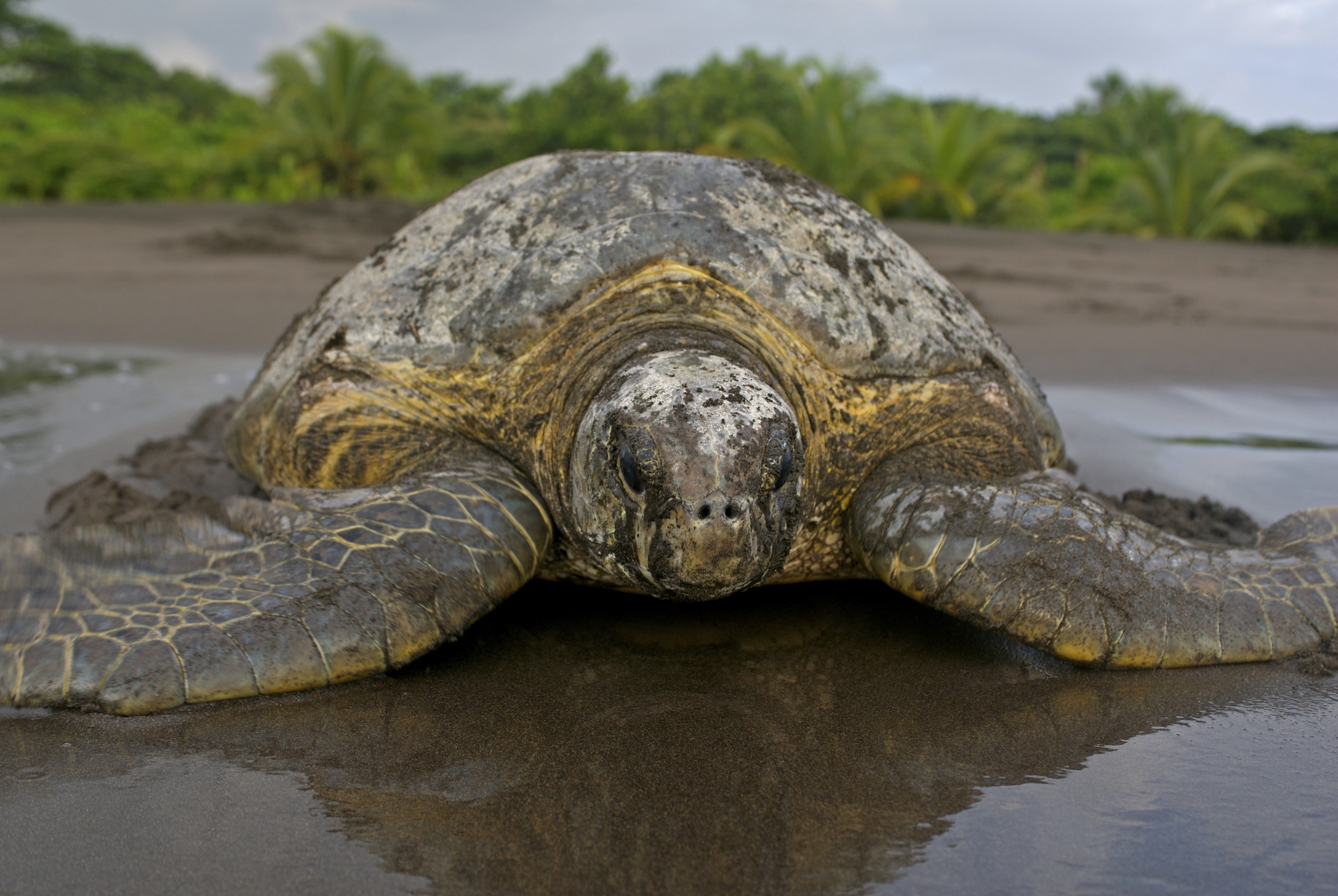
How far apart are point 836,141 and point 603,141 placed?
15.7 ft

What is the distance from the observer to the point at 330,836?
4.63 feet

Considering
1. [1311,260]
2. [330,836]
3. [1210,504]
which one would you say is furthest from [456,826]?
[1311,260]

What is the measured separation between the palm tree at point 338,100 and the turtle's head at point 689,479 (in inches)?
623

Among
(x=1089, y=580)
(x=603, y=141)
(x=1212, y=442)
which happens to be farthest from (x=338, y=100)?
(x=1089, y=580)

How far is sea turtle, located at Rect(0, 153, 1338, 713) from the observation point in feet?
6.09

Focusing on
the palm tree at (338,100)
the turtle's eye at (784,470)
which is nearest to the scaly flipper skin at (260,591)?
the turtle's eye at (784,470)

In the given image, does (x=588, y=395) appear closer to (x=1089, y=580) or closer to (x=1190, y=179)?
(x=1089, y=580)

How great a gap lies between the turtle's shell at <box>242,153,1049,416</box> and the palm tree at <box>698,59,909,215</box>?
14.9 m

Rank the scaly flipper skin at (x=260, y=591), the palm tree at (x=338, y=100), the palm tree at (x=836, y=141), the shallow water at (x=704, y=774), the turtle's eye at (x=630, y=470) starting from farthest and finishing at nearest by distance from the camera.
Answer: the palm tree at (x=836, y=141) → the palm tree at (x=338, y=100) → the turtle's eye at (x=630, y=470) → the scaly flipper skin at (x=260, y=591) → the shallow water at (x=704, y=774)

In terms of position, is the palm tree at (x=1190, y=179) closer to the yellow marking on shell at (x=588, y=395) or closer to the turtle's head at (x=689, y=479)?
the yellow marking on shell at (x=588, y=395)

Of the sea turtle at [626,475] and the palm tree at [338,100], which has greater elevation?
the palm tree at [338,100]

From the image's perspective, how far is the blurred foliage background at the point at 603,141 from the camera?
15906 mm

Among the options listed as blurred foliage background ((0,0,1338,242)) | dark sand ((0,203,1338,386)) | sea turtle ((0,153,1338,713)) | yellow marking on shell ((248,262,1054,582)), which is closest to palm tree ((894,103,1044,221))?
blurred foliage background ((0,0,1338,242))

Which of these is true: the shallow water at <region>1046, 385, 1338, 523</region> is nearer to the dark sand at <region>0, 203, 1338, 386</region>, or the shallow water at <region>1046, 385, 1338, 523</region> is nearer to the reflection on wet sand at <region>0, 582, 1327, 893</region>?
the dark sand at <region>0, 203, 1338, 386</region>
